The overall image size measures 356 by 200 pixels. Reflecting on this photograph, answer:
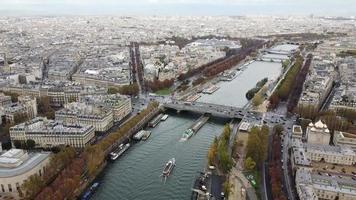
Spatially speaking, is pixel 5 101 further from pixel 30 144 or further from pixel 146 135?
pixel 146 135

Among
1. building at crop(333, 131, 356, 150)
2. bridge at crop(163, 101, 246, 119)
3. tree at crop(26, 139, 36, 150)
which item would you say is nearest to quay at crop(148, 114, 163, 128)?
bridge at crop(163, 101, 246, 119)

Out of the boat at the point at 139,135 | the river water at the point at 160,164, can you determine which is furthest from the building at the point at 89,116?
the river water at the point at 160,164

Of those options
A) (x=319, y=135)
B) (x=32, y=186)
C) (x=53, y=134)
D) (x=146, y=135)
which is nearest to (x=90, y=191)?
(x=32, y=186)

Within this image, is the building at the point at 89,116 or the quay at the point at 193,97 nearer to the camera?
the building at the point at 89,116

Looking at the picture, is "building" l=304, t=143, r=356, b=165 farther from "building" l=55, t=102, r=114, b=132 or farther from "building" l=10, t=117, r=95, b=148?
"building" l=10, t=117, r=95, b=148

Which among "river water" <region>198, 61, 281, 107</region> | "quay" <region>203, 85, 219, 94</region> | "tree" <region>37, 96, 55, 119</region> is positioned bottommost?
"river water" <region>198, 61, 281, 107</region>

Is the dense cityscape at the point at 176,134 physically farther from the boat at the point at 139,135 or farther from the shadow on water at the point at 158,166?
the boat at the point at 139,135
